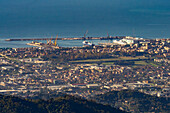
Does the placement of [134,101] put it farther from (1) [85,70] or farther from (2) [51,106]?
(1) [85,70]

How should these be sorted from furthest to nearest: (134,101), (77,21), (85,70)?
(77,21) < (85,70) < (134,101)

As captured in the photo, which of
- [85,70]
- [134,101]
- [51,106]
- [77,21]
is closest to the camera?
[51,106]

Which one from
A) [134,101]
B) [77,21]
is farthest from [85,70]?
[77,21]

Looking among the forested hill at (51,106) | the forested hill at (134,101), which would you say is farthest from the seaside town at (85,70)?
the forested hill at (51,106)

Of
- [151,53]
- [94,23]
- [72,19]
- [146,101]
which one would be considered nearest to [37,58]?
[151,53]

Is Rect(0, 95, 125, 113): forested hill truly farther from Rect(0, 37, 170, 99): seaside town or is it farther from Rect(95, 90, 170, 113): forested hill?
Rect(0, 37, 170, 99): seaside town

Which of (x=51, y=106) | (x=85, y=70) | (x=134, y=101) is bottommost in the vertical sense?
(x=134, y=101)
